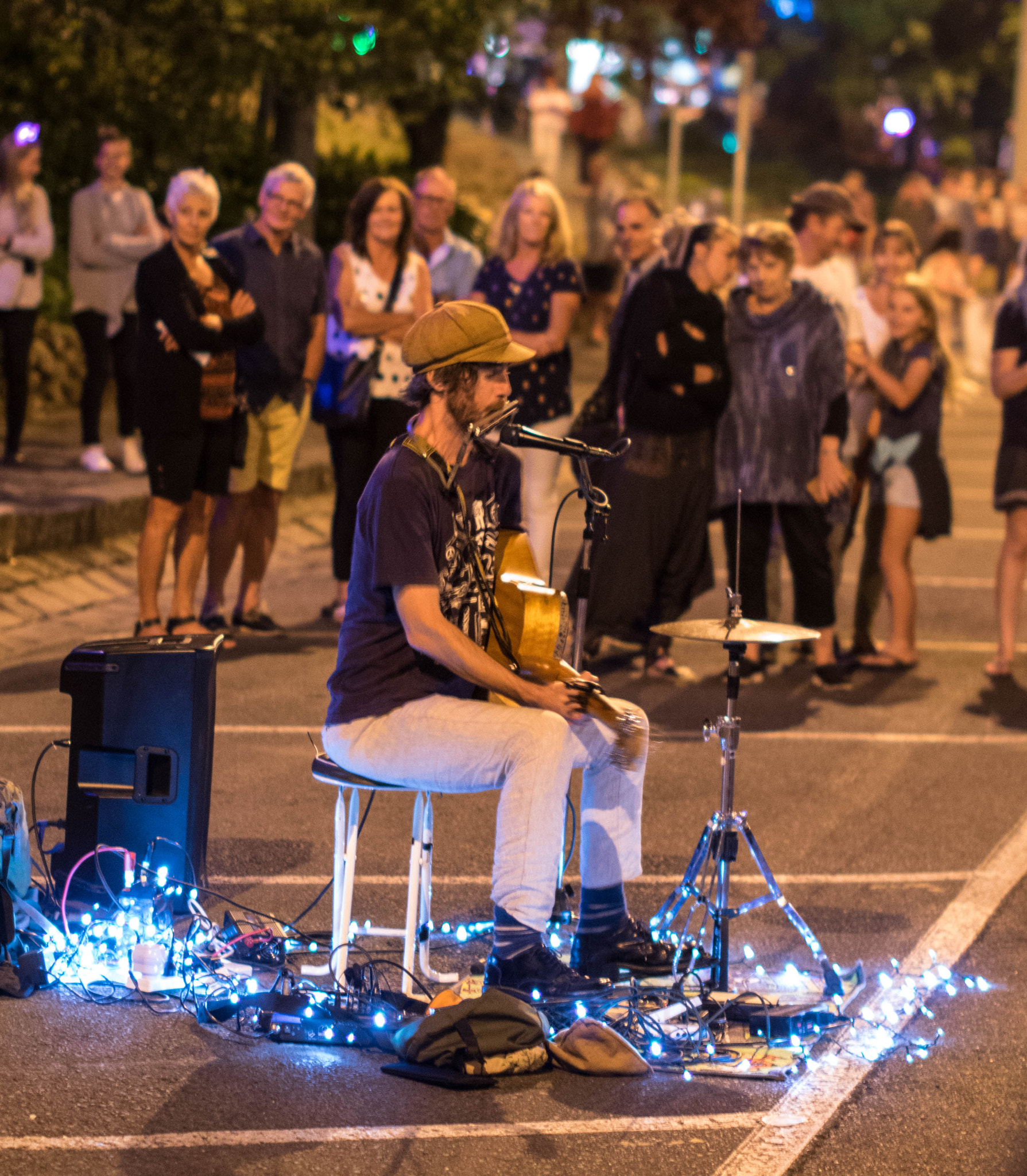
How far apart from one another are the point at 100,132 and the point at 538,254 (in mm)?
4041

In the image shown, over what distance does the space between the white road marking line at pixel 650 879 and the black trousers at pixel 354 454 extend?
341cm

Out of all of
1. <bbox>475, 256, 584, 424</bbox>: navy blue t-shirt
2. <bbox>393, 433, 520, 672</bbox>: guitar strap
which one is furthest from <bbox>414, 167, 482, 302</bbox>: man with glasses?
<bbox>393, 433, 520, 672</bbox>: guitar strap

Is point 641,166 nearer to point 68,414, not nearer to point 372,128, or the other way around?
point 372,128

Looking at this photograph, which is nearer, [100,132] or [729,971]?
[729,971]

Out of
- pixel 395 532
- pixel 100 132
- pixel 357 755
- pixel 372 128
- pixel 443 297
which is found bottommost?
pixel 357 755

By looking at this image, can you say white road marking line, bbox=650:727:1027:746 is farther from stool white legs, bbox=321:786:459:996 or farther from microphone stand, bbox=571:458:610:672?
stool white legs, bbox=321:786:459:996

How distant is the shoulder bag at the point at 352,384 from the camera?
8.94 meters

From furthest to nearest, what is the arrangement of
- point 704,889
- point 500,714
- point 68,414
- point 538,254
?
point 68,414
point 538,254
point 704,889
point 500,714

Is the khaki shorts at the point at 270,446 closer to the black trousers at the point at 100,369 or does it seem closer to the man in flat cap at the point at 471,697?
the black trousers at the point at 100,369

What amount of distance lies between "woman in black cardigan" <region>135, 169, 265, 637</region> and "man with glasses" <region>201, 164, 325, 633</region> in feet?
0.86

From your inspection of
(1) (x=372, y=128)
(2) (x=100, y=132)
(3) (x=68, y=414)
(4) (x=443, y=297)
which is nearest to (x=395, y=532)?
(4) (x=443, y=297)

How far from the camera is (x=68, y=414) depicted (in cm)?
1406

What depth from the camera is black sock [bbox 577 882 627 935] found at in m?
4.99

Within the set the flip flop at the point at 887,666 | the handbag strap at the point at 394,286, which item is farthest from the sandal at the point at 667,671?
the handbag strap at the point at 394,286
